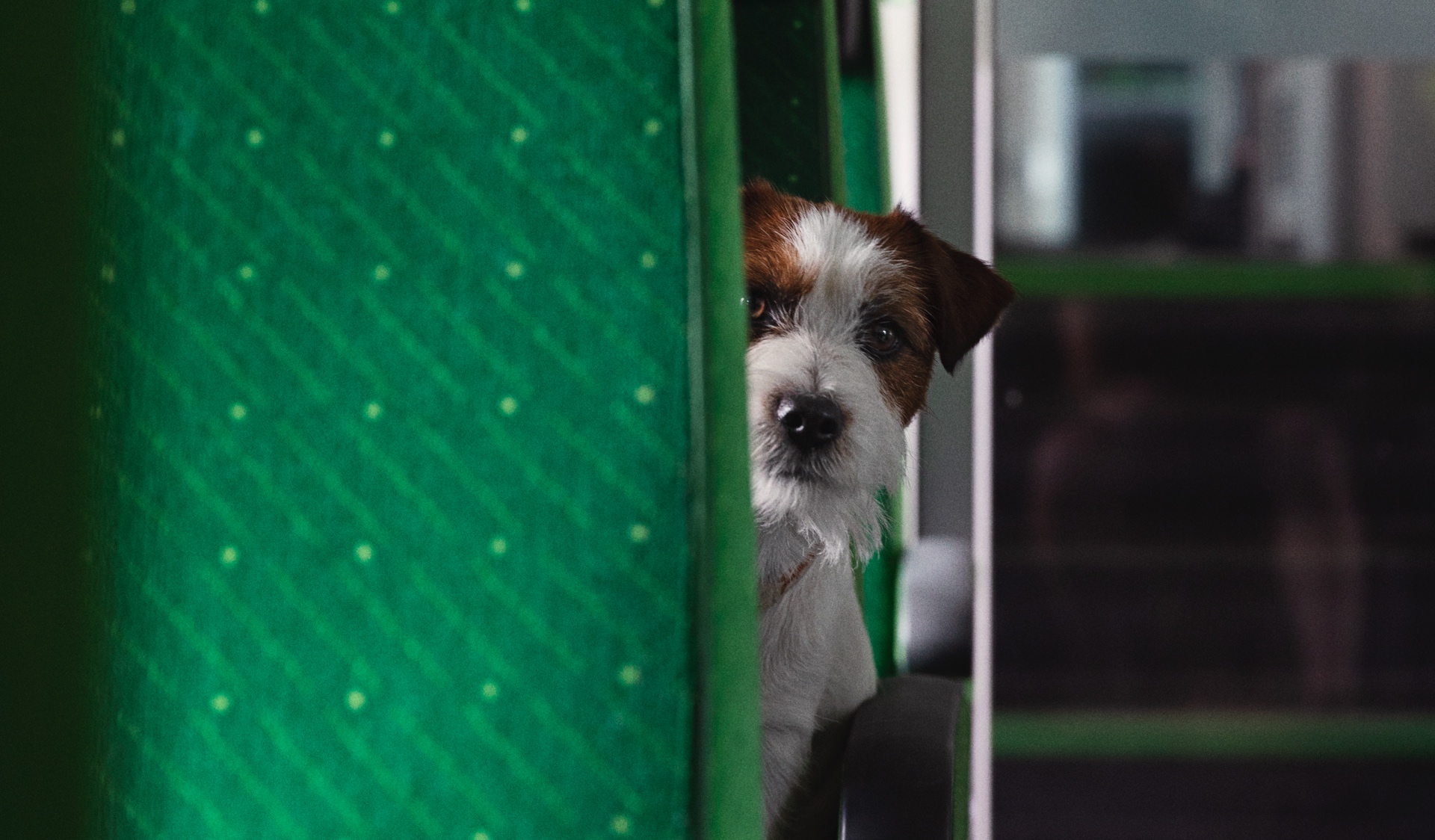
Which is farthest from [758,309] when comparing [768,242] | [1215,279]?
[1215,279]

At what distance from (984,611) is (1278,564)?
105cm

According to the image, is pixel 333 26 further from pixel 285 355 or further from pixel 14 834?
pixel 14 834

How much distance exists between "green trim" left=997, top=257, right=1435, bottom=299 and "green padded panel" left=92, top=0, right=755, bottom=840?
162 cm

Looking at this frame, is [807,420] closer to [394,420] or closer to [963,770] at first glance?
[963,770]

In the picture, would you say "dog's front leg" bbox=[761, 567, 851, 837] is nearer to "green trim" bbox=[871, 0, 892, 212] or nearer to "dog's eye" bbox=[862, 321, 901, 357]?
"dog's eye" bbox=[862, 321, 901, 357]

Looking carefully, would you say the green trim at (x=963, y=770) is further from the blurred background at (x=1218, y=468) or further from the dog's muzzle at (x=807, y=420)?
the blurred background at (x=1218, y=468)

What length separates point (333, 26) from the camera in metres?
0.32

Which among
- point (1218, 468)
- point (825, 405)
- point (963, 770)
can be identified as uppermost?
point (825, 405)

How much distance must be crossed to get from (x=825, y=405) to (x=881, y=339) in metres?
0.17

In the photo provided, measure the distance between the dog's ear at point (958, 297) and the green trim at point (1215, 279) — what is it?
0.91 m

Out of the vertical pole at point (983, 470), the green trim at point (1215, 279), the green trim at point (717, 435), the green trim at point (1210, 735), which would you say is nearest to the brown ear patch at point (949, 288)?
the vertical pole at point (983, 470)

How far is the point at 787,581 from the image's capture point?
2.33ft

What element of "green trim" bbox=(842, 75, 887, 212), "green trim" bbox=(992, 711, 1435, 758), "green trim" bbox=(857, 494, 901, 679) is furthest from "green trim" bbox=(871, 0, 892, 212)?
"green trim" bbox=(992, 711, 1435, 758)

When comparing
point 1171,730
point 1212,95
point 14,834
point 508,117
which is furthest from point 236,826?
point 1212,95
